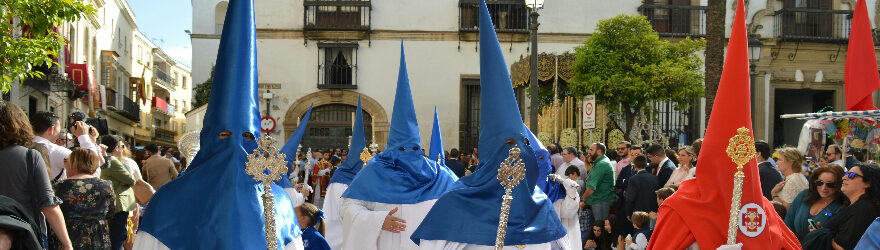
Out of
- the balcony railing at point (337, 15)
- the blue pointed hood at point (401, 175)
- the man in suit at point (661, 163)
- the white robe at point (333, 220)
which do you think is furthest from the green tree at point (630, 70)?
the blue pointed hood at point (401, 175)

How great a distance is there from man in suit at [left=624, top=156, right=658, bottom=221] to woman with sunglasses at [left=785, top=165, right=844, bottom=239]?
3062mm

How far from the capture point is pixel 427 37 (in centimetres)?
2722

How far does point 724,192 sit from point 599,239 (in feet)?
19.6

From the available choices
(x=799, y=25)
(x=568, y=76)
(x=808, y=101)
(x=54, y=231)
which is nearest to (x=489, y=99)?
(x=54, y=231)

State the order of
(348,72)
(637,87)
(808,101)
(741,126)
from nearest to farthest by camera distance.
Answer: (741,126)
(637,87)
(348,72)
(808,101)

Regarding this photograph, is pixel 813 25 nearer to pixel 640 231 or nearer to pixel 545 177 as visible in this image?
pixel 640 231

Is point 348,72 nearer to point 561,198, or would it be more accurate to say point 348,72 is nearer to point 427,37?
point 427,37

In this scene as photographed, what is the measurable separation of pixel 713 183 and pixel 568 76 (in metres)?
14.5

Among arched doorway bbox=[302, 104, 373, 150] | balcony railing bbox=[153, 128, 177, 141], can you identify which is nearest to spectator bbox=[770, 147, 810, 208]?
arched doorway bbox=[302, 104, 373, 150]

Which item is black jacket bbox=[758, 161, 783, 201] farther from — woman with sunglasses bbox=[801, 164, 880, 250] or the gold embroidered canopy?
the gold embroidered canopy

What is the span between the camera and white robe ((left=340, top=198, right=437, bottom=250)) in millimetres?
6898

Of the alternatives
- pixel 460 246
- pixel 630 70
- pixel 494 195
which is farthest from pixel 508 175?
pixel 630 70

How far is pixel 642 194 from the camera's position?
9.68 meters

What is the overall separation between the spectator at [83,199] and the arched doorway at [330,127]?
65.4 ft
